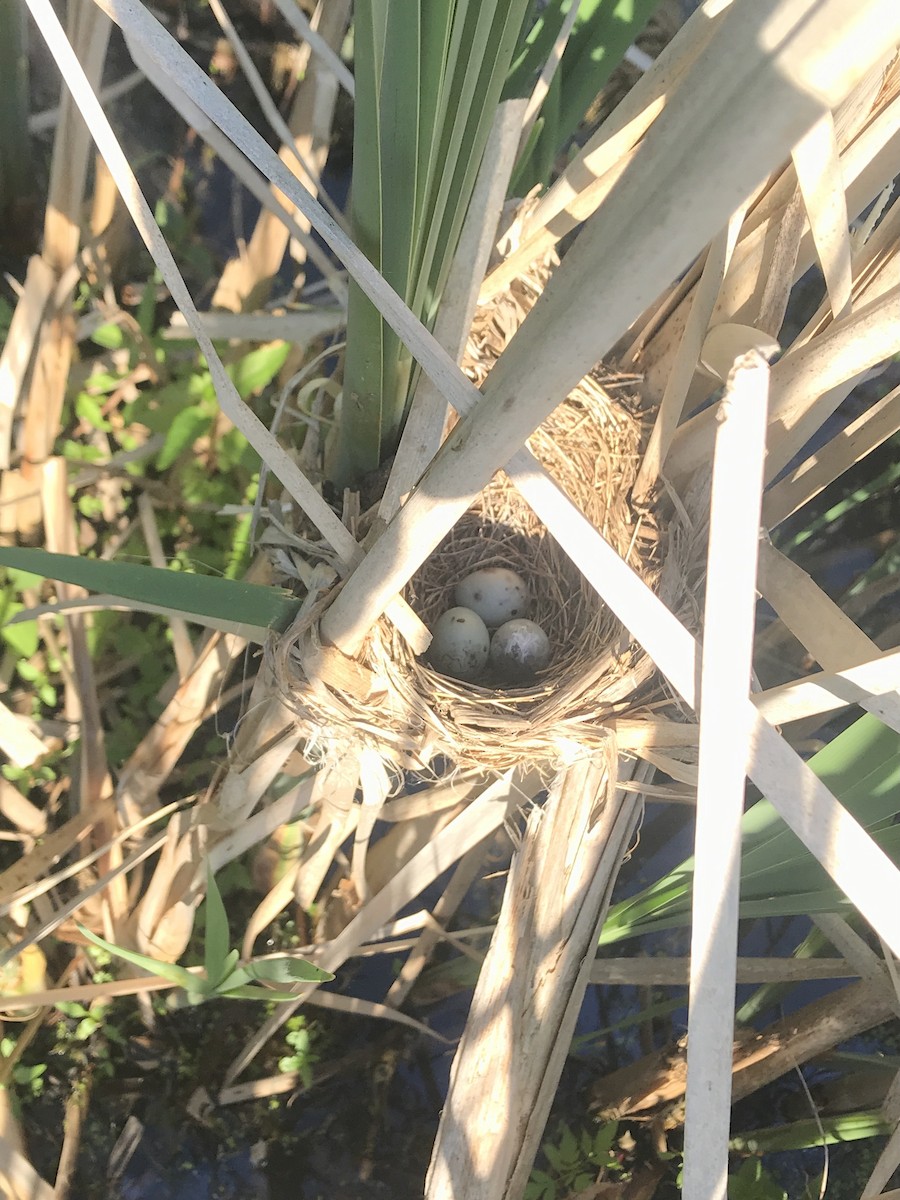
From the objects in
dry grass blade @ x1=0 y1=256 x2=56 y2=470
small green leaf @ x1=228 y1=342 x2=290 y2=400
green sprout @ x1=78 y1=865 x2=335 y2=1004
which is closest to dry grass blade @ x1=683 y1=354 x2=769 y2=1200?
green sprout @ x1=78 y1=865 x2=335 y2=1004

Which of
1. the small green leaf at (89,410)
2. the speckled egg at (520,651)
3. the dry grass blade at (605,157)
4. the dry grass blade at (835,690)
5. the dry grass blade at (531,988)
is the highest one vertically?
the small green leaf at (89,410)

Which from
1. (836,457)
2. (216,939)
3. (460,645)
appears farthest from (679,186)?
(460,645)

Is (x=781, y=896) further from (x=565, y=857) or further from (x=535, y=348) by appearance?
(x=535, y=348)

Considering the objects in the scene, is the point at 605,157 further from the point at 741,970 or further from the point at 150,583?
the point at 741,970

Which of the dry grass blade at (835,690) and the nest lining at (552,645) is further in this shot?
the nest lining at (552,645)

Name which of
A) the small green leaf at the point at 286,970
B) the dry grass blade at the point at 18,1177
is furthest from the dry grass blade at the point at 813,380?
the dry grass blade at the point at 18,1177

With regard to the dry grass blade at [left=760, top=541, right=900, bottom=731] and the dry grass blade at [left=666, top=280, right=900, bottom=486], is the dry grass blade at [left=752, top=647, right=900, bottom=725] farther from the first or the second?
the dry grass blade at [left=666, top=280, right=900, bottom=486]

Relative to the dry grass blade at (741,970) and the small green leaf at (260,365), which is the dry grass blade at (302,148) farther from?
the dry grass blade at (741,970)
